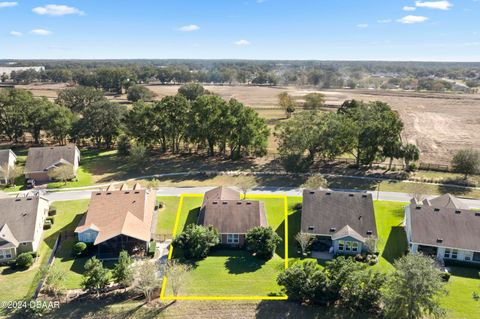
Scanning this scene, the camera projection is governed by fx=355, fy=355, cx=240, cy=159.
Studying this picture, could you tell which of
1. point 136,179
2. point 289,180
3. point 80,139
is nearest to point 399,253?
point 289,180

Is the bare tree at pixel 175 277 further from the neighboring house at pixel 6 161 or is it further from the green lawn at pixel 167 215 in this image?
the neighboring house at pixel 6 161

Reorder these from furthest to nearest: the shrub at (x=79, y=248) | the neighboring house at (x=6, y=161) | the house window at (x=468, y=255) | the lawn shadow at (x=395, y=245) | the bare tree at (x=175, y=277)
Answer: the neighboring house at (x=6, y=161) → the shrub at (x=79, y=248) → the lawn shadow at (x=395, y=245) → the house window at (x=468, y=255) → the bare tree at (x=175, y=277)

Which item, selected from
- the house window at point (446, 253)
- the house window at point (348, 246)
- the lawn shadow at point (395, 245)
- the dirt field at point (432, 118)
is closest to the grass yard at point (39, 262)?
the house window at point (348, 246)

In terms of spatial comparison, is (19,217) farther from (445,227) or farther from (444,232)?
(445,227)

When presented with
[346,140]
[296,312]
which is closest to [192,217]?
[296,312]

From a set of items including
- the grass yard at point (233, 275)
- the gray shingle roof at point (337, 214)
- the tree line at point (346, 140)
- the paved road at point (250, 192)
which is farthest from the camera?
the tree line at point (346, 140)
